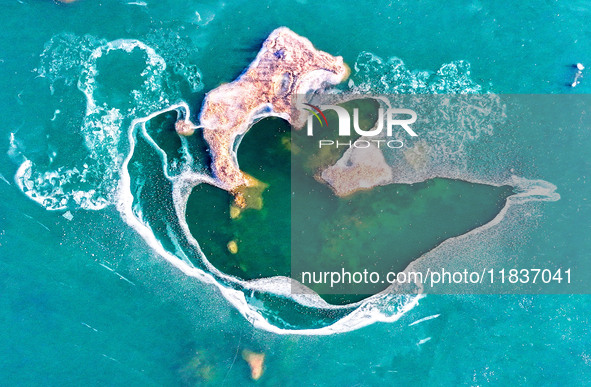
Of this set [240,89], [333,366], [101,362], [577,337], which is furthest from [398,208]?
[101,362]

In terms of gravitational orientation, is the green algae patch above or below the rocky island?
below

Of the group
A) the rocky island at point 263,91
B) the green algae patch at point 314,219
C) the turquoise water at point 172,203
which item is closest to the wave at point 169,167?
the turquoise water at point 172,203

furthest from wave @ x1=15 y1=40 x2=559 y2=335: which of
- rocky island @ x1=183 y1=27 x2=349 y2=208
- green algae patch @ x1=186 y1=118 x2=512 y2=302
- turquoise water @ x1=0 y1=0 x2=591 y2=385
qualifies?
rocky island @ x1=183 y1=27 x2=349 y2=208

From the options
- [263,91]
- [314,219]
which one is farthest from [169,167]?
[314,219]

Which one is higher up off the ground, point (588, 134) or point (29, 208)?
point (588, 134)

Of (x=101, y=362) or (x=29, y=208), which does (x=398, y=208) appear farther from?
(x=29, y=208)

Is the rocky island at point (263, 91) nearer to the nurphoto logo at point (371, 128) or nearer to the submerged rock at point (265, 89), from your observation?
the submerged rock at point (265, 89)

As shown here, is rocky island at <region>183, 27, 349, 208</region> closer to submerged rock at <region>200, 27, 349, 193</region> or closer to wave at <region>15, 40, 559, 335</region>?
submerged rock at <region>200, 27, 349, 193</region>

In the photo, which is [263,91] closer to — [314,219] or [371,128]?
[371,128]
